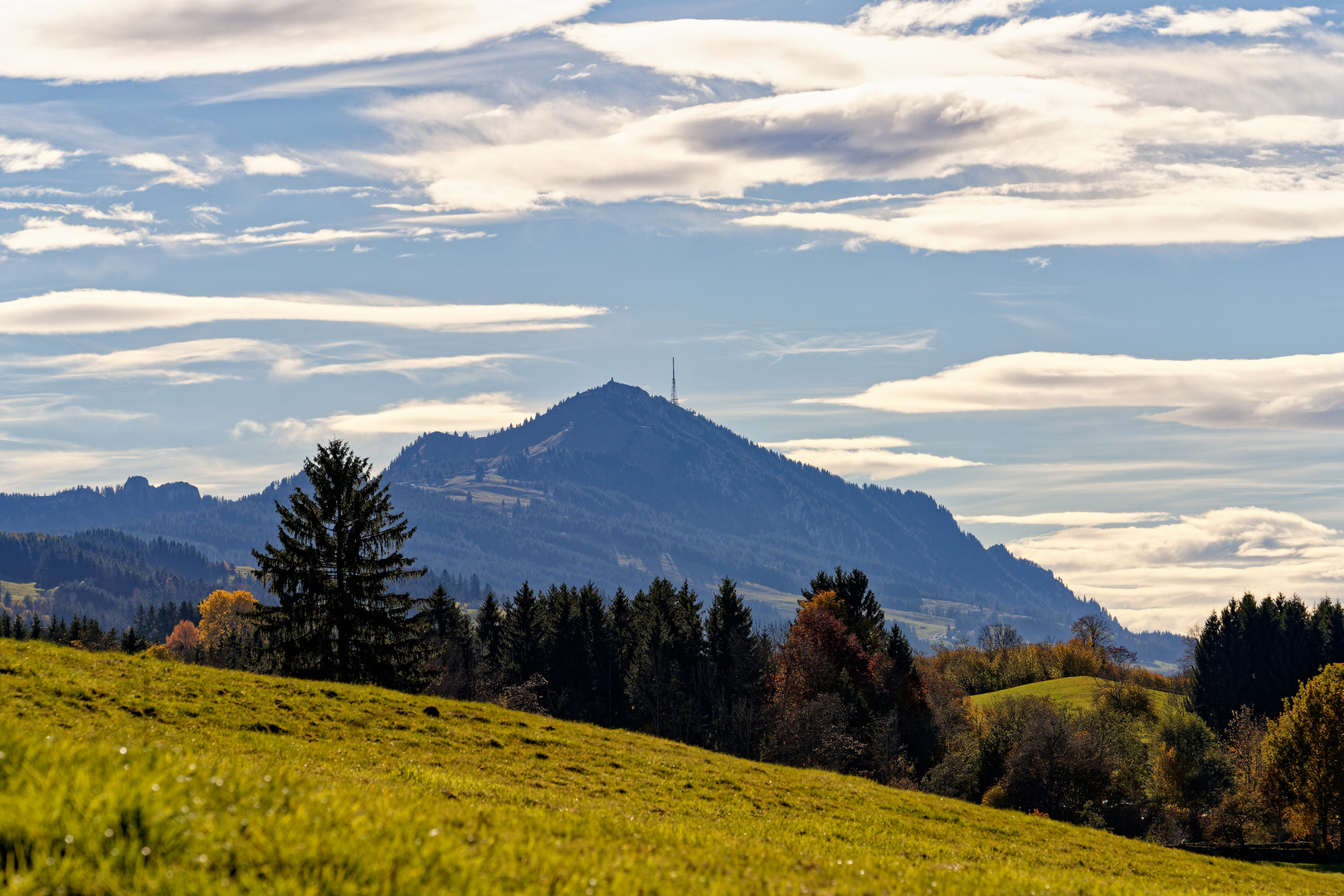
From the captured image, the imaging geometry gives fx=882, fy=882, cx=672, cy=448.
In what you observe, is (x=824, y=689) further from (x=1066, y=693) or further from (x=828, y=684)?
(x=1066, y=693)

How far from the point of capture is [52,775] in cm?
759

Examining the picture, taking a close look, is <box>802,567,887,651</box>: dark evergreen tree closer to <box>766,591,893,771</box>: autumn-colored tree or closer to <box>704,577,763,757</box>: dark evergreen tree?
<box>766,591,893,771</box>: autumn-colored tree

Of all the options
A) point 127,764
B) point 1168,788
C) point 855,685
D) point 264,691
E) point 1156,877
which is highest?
point 127,764

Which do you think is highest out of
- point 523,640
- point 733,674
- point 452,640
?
point 523,640

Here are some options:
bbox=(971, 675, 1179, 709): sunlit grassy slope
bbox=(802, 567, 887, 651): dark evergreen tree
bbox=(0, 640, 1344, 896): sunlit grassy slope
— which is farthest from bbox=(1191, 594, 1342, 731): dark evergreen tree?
bbox=(0, 640, 1344, 896): sunlit grassy slope

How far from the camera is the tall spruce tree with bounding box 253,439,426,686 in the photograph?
55.6m

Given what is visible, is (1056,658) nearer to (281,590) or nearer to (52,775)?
(281,590)

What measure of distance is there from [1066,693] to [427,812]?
562 ft

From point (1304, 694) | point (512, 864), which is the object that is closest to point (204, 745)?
point (512, 864)

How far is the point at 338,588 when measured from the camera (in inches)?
2215

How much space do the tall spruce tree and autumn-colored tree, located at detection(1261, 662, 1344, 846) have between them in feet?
240

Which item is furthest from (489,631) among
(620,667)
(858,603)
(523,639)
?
(858,603)

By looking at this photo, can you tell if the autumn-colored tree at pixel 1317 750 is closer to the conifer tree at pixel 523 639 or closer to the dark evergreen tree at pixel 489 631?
the conifer tree at pixel 523 639

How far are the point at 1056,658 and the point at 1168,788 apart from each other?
9281 centimetres
